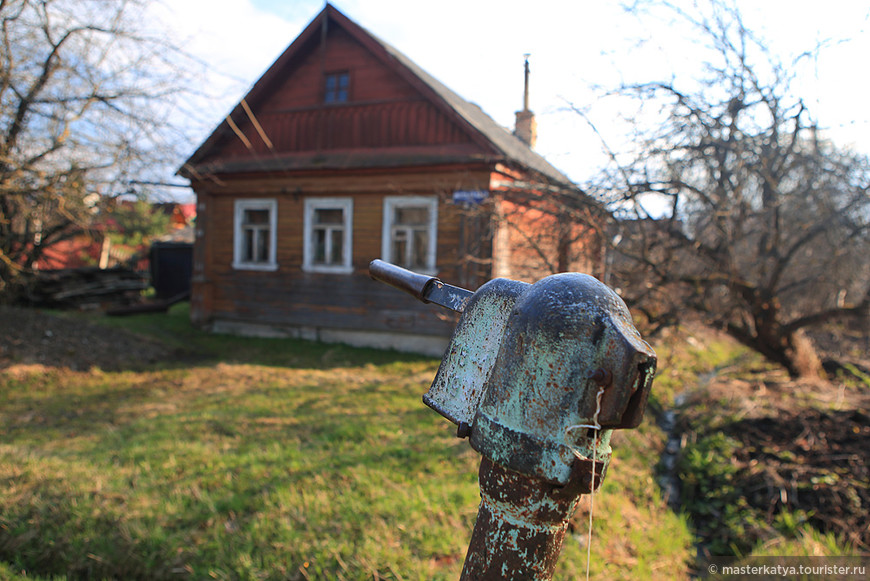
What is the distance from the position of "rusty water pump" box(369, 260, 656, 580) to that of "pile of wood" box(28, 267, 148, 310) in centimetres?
1347

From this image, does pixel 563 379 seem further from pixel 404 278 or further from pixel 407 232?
pixel 407 232

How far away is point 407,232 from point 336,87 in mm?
3644

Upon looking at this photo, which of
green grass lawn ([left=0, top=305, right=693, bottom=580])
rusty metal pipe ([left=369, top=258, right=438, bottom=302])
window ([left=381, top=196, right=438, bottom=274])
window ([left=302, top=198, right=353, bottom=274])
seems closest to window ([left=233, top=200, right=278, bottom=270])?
window ([left=302, top=198, right=353, bottom=274])

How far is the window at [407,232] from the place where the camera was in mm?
10016

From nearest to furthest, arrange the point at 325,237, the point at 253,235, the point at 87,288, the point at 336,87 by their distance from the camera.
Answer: the point at 325,237, the point at 336,87, the point at 253,235, the point at 87,288

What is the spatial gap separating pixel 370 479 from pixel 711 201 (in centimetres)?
434

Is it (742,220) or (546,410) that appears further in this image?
(742,220)

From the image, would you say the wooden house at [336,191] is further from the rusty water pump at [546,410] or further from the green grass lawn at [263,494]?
the rusty water pump at [546,410]

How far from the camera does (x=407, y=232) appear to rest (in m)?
10.2

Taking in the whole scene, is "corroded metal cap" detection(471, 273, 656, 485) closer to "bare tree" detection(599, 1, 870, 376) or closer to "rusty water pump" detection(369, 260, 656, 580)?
"rusty water pump" detection(369, 260, 656, 580)

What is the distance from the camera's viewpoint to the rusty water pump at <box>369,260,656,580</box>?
78 cm

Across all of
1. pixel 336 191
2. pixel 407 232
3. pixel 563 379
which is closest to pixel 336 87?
pixel 336 191

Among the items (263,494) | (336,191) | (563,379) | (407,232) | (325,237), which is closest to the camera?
(563,379)

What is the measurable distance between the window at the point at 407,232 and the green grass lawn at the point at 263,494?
13.9 feet
